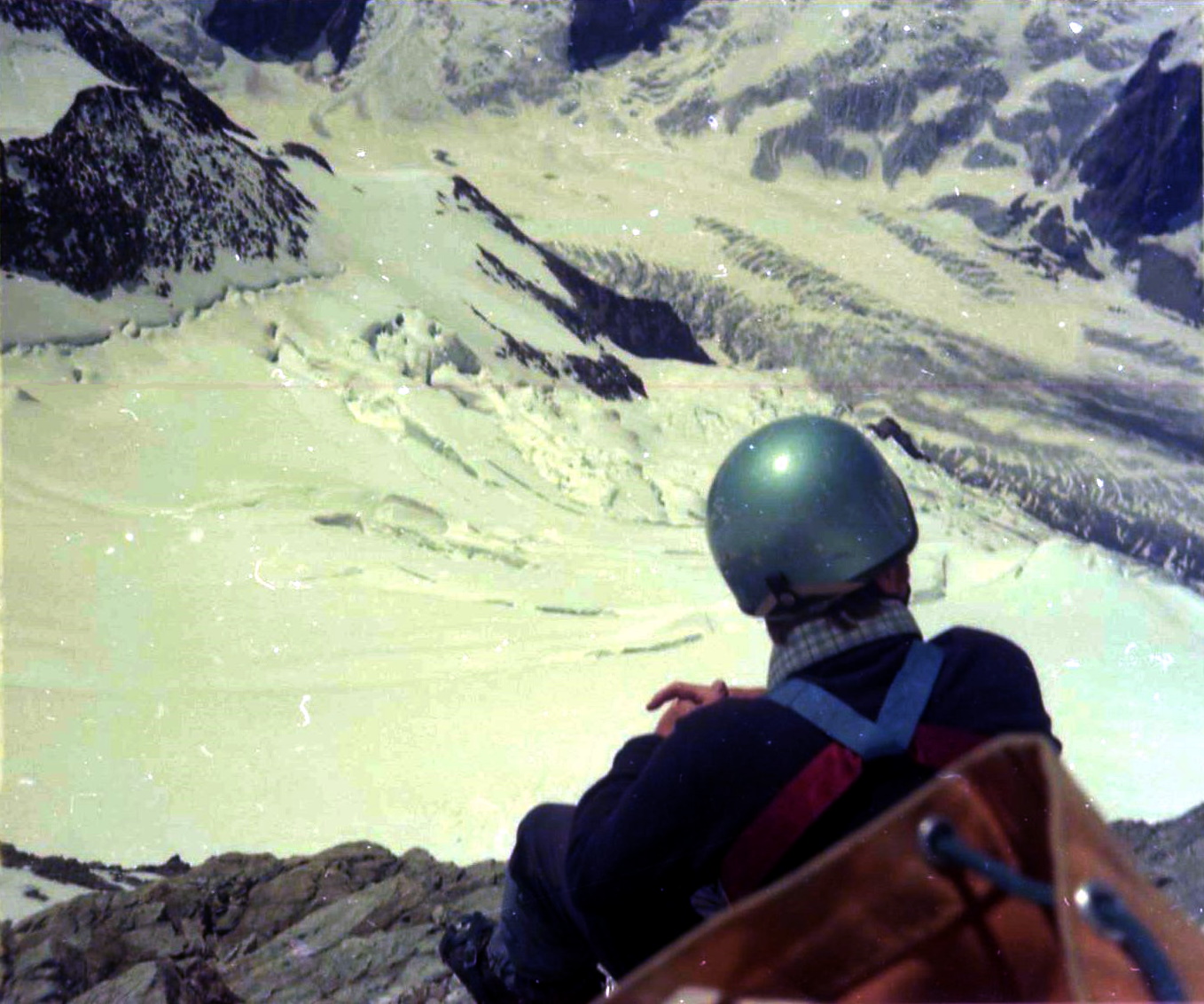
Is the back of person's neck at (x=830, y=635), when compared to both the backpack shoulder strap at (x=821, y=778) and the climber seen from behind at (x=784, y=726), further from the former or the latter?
the backpack shoulder strap at (x=821, y=778)

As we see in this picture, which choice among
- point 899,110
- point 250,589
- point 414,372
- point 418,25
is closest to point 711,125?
point 899,110

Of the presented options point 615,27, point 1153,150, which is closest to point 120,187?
point 615,27

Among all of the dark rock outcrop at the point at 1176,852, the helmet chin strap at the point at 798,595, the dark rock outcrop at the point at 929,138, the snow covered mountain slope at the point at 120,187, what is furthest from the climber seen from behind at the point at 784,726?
the dark rock outcrop at the point at 929,138

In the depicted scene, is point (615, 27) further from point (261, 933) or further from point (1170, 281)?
point (261, 933)

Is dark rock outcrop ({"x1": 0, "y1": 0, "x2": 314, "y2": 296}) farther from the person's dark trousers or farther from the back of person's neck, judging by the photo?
the back of person's neck

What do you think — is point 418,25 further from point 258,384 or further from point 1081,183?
point 1081,183

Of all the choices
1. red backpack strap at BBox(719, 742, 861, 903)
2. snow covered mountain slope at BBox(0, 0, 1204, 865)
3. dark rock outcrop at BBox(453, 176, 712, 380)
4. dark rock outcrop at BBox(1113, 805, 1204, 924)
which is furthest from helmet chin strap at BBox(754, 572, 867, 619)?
dark rock outcrop at BBox(453, 176, 712, 380)
